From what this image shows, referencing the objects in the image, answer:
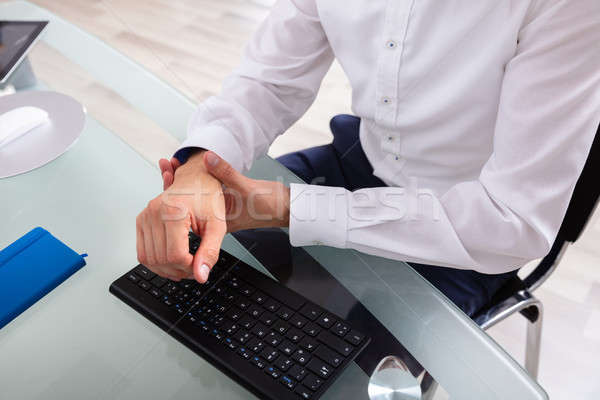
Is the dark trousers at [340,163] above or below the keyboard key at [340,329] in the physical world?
below

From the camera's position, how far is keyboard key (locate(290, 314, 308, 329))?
0.50 metres

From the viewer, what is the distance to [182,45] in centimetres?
207

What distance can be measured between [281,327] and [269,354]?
32mm

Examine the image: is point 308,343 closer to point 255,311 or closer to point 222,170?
point 255,311

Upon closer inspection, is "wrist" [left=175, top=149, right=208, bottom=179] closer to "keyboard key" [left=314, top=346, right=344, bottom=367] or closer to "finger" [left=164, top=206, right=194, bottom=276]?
"finger" [left=164, top=206, right=194, bottom=276]

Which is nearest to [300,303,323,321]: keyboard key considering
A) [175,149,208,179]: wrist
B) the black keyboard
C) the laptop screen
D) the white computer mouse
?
the black keyboard

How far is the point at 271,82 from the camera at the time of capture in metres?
0.78

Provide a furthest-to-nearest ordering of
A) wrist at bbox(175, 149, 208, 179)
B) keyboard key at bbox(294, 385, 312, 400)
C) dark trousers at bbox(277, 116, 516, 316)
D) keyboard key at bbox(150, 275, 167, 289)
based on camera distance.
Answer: dark trousers at bbox(277, 116, 516, 316)
wrist at bbox(175, 149, 208, 179)
keyboard key at bbox(150, 275, 167, 289)
keyboard key at bbox(294, 385, 312, 400)

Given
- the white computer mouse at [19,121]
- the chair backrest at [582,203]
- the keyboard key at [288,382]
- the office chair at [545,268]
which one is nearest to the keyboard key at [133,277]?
the keyboard key at [288,382]

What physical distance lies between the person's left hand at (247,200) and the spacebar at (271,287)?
81mm

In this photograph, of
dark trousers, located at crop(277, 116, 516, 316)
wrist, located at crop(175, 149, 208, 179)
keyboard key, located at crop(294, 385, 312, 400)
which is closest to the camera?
keyboard key, located at crop(294, 385, 312, 400)

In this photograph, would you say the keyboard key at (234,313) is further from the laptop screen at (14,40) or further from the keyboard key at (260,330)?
the laptop screen at (14,40)

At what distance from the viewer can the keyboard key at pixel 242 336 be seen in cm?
48

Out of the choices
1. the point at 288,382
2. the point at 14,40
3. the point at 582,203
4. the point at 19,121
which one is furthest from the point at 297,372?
the point at 14,40
